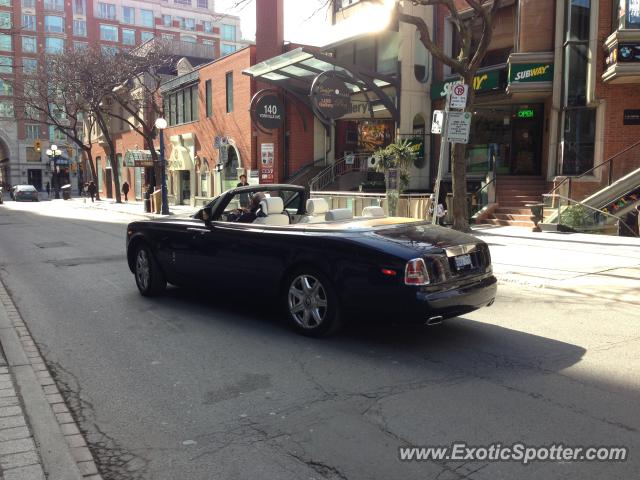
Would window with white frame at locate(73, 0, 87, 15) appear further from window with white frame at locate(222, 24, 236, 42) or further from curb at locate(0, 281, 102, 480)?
curb at locate(0, 281, 102, 480)

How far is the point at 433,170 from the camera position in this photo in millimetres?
24375

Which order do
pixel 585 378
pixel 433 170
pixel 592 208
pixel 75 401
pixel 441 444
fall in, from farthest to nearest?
1. pixel 433 170
2. pixel 592 208
3. pixel 585 378
4. pixel 75 401
5. pixel 441 444

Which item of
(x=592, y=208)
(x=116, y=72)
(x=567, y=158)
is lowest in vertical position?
(x=592, y=208)

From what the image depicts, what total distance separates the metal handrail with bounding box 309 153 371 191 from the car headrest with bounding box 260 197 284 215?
801 inches

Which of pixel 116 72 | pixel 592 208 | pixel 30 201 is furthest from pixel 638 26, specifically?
pixel 30 201

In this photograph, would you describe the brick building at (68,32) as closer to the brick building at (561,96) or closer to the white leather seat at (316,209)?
the brick building at (561,96)

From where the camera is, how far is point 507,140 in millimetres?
22797

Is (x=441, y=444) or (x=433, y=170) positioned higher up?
(x=433, y=170)

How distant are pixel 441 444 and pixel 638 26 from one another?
17388mm

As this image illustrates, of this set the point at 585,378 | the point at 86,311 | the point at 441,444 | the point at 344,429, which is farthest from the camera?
the point at 86,311

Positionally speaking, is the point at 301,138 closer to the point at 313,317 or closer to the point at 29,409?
the point at 313,317

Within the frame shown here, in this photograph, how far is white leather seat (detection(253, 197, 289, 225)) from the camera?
6.88 metres

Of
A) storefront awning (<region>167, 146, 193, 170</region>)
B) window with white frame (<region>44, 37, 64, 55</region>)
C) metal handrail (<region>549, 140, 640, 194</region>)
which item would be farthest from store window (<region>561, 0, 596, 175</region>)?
window with white frame (<region>44, 37, 64, 55</region>)

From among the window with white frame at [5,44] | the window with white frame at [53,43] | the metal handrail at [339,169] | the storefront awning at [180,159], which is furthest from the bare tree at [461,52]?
the window with white frame at [5,44]
